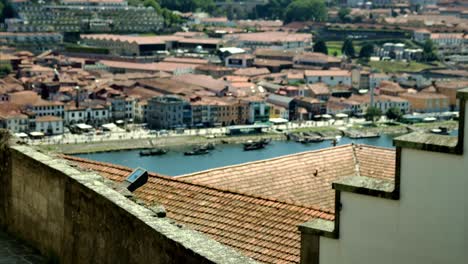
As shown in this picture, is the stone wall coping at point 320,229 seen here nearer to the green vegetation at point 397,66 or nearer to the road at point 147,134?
the road at point 147,134

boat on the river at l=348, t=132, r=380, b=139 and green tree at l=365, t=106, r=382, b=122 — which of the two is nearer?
boat on the river at l=348, t=132, r=380, b=139

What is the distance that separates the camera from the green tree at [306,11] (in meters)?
30.4

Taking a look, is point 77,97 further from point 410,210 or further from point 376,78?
point 410,210

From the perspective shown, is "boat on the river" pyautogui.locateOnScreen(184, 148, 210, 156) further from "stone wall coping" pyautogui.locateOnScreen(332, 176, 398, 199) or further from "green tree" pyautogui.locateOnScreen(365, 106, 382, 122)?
"stone wall coping" pyautogui.locateOnScreen(332, 176, 398, 199)

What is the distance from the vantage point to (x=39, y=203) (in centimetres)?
147

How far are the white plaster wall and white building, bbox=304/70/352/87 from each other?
18.6 m

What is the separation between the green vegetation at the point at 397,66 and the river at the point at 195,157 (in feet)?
24.5

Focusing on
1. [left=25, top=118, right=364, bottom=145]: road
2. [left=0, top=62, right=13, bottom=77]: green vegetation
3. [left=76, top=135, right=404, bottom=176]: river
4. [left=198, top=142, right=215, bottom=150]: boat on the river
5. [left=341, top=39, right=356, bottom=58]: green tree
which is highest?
[left=341, top=39, right=356, bottom=58]: green tree

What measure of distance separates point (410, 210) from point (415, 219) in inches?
0.5

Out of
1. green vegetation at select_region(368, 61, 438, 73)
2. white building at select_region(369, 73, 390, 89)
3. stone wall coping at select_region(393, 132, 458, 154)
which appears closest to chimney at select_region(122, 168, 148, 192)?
stone wall coping at select_region(393, 132, 458, 154)

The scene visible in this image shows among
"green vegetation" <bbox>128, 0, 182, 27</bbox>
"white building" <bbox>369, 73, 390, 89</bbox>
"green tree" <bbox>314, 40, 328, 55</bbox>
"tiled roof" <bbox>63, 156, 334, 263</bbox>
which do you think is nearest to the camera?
"tiled roof" <bbox>63, 156, 334, 263</bbox>

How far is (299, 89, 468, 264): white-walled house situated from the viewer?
1088 millimetres

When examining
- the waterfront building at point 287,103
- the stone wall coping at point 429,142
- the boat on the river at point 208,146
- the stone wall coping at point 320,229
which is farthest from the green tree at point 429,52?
the stone wall coping at point 429,142

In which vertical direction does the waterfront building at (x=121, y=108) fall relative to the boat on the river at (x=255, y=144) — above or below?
above
